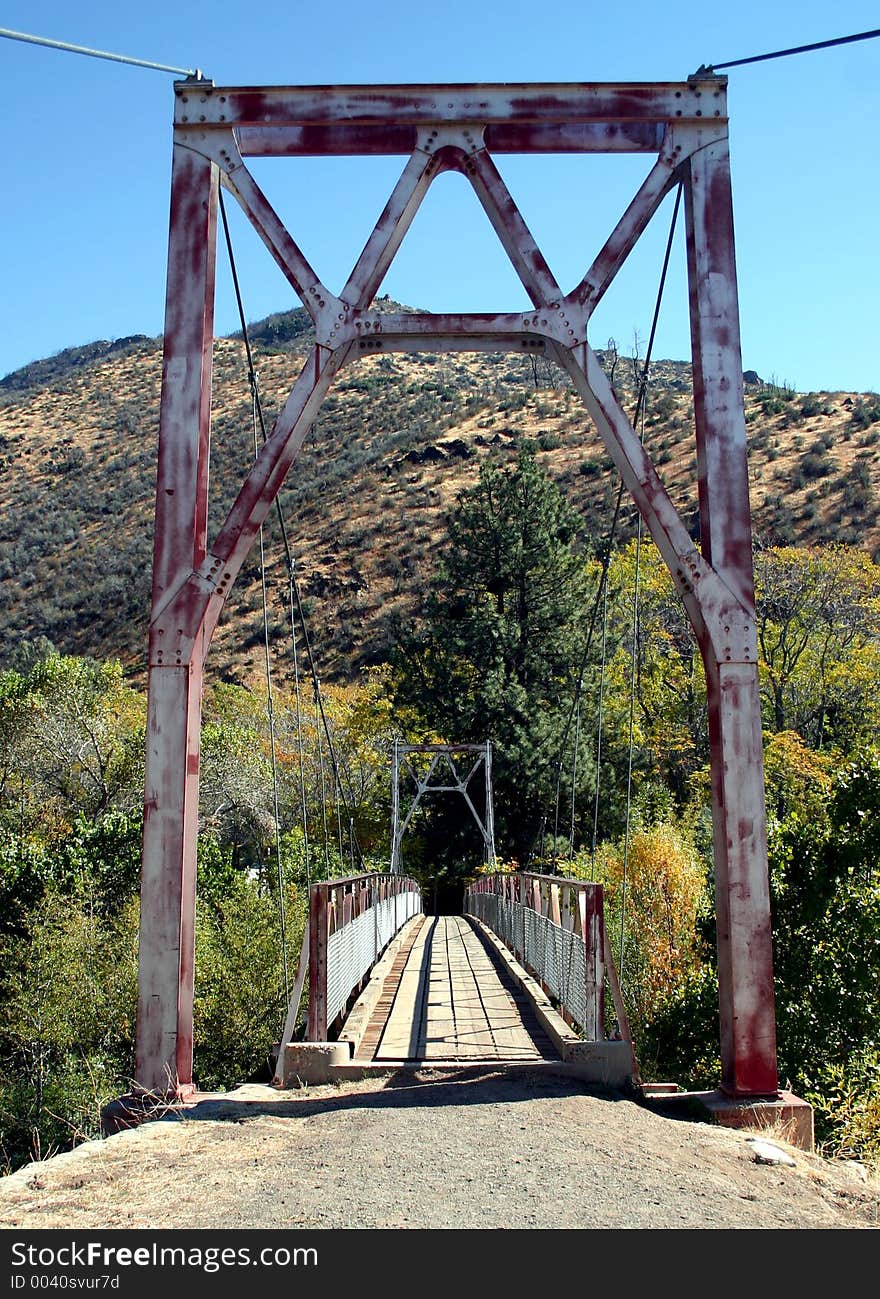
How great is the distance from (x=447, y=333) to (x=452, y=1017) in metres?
5.12

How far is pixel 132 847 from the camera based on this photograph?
19.7 metres

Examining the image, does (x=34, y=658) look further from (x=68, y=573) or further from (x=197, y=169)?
(x=197, y=169)

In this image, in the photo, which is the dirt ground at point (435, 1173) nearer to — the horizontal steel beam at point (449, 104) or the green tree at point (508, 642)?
the horizontal steel beam at point (449, 104)

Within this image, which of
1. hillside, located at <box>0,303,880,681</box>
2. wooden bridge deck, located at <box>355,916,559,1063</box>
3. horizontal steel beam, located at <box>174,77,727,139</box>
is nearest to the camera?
horizontal steel beam, located at <box>174,77,727,139</box>

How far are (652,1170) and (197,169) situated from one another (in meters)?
5.20

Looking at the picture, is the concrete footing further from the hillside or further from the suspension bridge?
the hillside

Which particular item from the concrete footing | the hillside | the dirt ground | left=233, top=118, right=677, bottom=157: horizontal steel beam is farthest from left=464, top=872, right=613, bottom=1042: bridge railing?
the hillside

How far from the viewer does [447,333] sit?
6383 millimetres

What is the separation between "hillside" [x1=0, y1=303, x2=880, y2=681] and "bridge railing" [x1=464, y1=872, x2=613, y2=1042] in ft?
93.6

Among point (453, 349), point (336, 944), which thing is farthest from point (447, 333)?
point (336, 944)

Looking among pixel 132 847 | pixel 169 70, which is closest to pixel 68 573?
pixel 132 847

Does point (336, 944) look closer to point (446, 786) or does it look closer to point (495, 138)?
point (495, 138)

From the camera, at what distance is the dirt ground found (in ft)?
11.7

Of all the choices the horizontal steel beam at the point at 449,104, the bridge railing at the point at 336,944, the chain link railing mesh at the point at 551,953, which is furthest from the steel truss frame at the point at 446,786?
the horizontal steel beam at the point at 449,104
